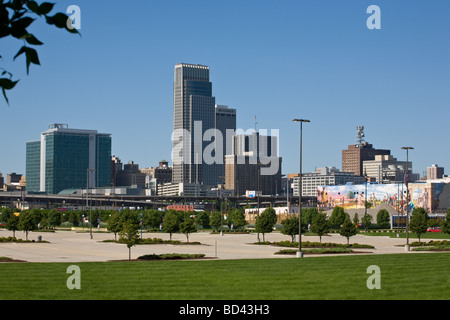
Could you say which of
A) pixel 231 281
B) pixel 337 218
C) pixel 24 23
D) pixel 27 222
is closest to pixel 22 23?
pixel 24 23

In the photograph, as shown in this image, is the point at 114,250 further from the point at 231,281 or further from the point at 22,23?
the point at 22,23

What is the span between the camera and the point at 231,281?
1185 inches

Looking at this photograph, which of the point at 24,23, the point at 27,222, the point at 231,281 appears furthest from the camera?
the point at 27,222

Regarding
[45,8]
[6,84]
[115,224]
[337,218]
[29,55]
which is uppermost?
[45,8]

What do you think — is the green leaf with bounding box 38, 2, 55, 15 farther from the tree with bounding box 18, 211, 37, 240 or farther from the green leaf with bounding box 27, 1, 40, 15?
the tree with bounding box 18, 211, 37, 240

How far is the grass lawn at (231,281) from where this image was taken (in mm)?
25250

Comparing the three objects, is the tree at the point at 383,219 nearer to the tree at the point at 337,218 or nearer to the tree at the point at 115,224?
the tree at the point at 337,218

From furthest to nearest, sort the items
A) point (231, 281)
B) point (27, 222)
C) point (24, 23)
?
point (27, 222)
point (231, 281)
point (24, 23)

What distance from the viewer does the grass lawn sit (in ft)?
82.8

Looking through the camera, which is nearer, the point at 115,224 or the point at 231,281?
the point at 231,281
